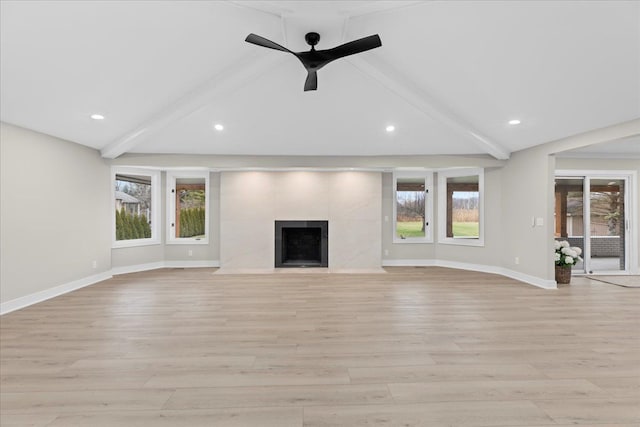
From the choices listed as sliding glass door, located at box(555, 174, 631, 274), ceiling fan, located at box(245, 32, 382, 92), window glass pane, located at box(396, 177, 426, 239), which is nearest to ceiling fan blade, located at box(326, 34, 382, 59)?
ceiling fan, located at box(245, 32, 382, 92)

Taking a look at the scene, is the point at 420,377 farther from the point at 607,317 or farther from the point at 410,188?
the point at 410,188

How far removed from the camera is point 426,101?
4098mm

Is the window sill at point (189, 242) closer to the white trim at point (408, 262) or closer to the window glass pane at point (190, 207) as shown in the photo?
the window glass pane at point (190, 207)

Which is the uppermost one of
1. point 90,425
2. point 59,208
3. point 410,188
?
point 410,188

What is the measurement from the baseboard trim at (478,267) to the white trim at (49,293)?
569 centimetres

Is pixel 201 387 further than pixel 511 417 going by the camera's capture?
Yes

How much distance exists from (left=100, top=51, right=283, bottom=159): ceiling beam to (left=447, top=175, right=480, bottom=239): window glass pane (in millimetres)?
5092

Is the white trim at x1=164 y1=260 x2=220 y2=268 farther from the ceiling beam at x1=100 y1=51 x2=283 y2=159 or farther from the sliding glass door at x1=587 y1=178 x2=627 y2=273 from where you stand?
the sliding glass door at x1=587 y1=178 x2=627 y2=273

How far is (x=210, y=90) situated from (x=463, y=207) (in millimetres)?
5720

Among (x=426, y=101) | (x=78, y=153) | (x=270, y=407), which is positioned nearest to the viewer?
(x=270, y=407)

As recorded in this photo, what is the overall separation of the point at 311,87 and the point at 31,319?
4100 millimetres

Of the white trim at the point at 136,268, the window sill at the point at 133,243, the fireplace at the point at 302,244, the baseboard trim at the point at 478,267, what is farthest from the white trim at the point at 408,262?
the window sill at the point at 133,243

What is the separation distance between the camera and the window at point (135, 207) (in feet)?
20.3

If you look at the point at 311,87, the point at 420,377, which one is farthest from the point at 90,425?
the point at 311,87
